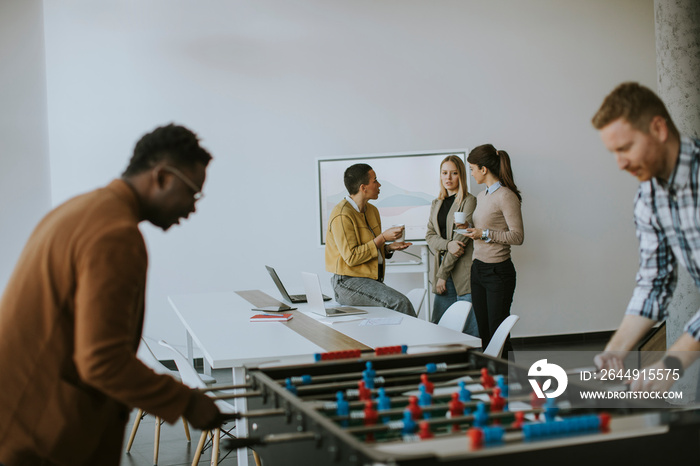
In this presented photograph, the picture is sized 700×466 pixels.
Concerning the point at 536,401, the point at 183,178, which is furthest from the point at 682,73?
the point at 183,178

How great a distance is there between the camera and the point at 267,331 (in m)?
3.53

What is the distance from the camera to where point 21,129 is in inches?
231

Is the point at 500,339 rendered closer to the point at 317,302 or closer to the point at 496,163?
the point at 317,302

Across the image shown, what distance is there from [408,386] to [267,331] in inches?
60.2

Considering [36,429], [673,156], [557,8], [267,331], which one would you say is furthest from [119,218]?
[557,8]

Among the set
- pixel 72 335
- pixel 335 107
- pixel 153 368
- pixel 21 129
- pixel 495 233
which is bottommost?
pixel 153 368

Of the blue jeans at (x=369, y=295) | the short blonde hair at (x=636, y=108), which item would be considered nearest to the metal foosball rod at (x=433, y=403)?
the short blonde hair at (x=636, y=108)

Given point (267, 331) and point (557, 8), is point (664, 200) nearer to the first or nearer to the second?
point (267, 331)

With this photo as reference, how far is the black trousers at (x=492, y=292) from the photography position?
4.58 m

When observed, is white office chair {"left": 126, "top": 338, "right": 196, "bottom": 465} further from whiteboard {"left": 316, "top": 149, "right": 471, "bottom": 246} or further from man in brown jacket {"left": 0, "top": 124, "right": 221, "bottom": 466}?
whiteboard {"left": 316, "top": 149, "right": 471, "bottom": 246}

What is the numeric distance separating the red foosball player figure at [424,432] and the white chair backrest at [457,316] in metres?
2.17

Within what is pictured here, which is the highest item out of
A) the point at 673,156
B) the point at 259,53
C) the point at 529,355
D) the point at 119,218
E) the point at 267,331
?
the point at 259,53

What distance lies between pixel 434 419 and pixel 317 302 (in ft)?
7.58

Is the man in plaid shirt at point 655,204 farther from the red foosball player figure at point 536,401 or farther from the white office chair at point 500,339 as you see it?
the white office chair at point 500,339
